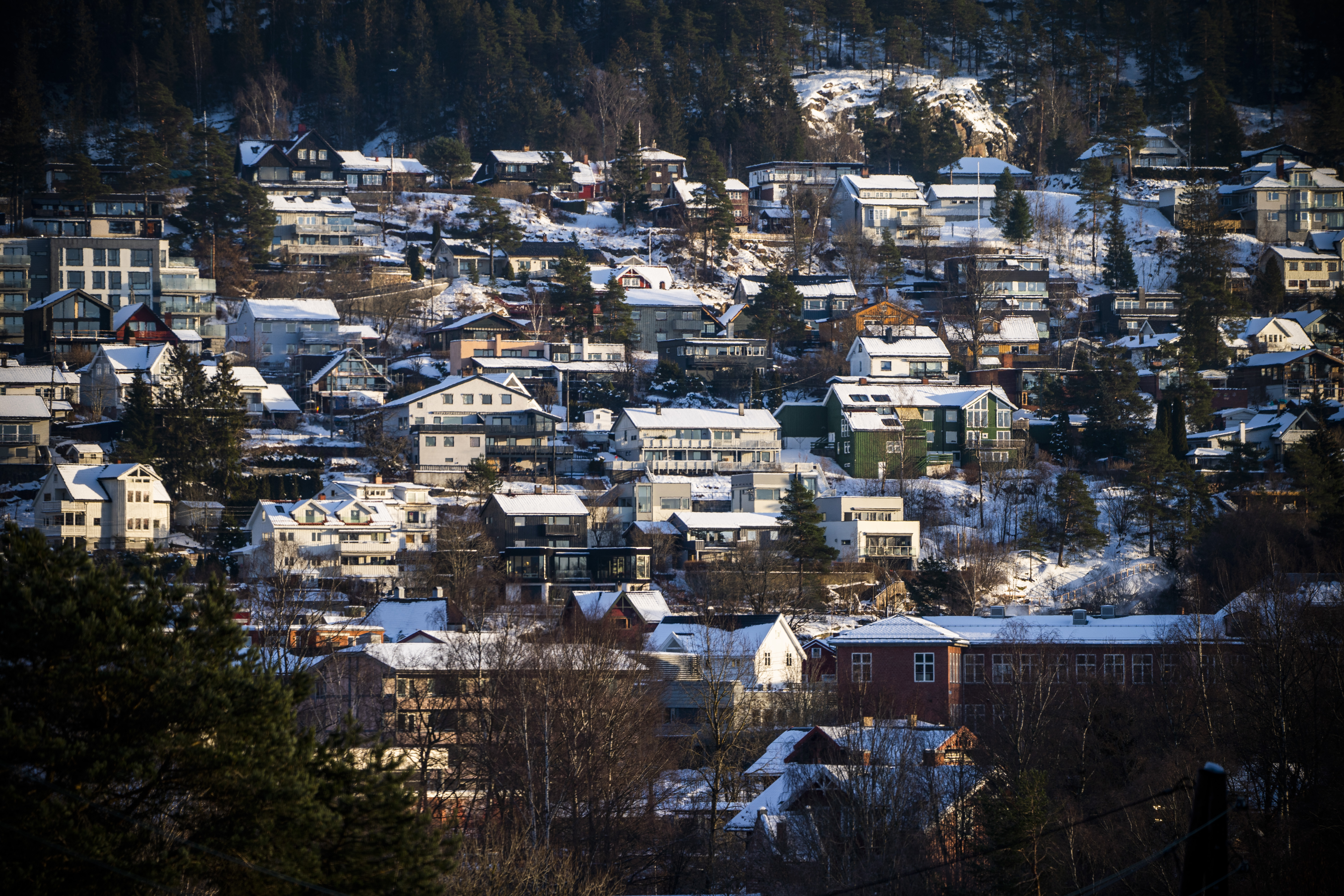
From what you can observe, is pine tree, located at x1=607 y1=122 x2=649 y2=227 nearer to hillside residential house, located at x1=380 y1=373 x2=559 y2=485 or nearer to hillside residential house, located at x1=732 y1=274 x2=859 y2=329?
hillside residential house, located at x1=732 y1=274 x2=859 y2=329

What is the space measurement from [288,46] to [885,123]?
51.5 meters

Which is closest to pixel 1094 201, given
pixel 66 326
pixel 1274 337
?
pixel 1274 337

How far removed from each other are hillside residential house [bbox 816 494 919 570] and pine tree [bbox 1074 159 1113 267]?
4264 cm

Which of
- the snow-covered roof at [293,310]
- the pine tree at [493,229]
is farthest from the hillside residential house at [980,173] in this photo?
the snow-covered roof at [293,310]

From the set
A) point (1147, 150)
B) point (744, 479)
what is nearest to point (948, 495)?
point (744, 479)

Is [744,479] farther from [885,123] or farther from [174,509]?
[885,123]

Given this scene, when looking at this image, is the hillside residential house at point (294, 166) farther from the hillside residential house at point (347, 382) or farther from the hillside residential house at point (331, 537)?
the hillside residential house at point (331, 537)

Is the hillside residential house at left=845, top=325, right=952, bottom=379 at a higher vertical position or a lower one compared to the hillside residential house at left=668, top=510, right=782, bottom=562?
higher

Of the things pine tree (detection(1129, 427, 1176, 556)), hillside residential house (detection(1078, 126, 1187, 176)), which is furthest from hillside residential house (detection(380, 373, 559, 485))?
hillside residential house (detection(1078, 126, 1187, 176))

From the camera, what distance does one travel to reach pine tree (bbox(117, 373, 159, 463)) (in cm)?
5959

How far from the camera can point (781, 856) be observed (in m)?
29.3

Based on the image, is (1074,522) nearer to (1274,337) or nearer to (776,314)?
(776,314)

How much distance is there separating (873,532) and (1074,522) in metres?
7.79

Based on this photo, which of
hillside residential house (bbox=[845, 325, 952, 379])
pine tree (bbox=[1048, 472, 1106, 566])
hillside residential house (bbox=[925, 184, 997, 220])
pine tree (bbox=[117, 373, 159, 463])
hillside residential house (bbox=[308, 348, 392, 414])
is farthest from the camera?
hillside residential house (bbox=[925, 184, 997, 220])
